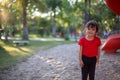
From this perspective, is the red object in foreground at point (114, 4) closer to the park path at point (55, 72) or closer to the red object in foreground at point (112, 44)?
the red object in foreground at point (112, 44)

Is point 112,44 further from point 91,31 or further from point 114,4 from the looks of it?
point 91,31

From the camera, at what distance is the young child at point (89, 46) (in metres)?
6.07

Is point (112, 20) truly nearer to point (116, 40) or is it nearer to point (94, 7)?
point (94, 7)

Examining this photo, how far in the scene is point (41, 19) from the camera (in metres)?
50.8

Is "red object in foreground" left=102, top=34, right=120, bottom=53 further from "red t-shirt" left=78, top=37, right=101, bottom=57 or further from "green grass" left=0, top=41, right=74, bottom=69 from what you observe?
"red t-shirt" left=78, top=37, right=101, bottom=57

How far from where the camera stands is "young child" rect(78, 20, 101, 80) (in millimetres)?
6073

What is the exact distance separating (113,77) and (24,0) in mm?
17825

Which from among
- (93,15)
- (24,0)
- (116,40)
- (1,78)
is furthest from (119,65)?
(24,0)

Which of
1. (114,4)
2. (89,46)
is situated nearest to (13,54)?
(114,4)

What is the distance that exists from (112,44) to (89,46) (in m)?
8.26

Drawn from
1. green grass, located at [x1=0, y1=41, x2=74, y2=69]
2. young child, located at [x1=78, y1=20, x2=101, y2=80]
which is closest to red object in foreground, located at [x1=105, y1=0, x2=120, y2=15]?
green grass, located at [x1=0, y1=41, x2=74, y2=69]

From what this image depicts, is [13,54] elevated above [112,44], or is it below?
below

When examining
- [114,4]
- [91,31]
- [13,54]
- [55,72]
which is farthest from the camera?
[13,54]

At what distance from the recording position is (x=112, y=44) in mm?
14164
